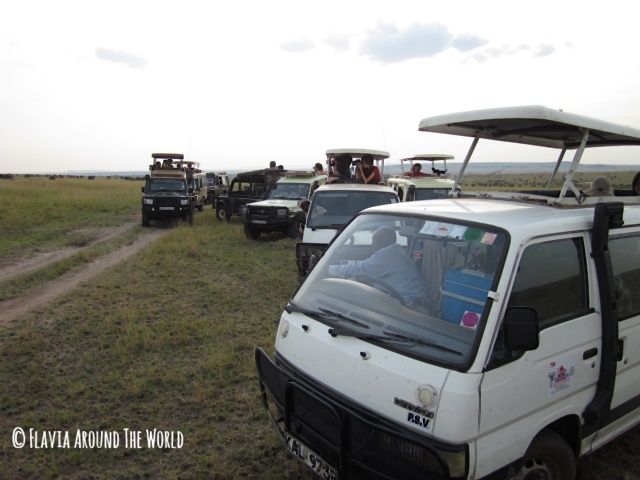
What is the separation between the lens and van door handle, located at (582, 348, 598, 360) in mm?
2908

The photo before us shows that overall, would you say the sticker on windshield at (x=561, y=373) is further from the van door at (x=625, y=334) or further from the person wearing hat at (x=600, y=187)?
→ the person wearing hat at (x=600, y=187)

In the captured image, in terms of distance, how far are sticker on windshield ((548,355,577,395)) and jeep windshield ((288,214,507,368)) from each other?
58 centimetres

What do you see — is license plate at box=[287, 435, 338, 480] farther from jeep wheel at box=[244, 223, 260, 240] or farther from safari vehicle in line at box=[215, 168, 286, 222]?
safari vehicle in line at box=[215, 168, 286, 222]

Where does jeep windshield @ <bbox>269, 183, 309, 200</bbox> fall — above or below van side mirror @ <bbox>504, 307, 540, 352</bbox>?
above

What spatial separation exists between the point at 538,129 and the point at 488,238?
2.05 m

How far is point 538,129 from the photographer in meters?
4.32

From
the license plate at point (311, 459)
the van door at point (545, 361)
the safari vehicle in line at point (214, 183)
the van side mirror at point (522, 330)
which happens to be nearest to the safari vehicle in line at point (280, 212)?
the license plate at point (311, 459)

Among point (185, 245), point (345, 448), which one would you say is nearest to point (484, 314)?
point (345, 448)

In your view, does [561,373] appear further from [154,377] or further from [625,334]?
[154,377]

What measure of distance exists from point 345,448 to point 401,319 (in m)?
0.75

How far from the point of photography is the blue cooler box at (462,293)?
8.66 ft

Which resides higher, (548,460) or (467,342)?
(467,342)

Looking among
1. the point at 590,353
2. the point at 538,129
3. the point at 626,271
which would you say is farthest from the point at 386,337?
the point at 538,129

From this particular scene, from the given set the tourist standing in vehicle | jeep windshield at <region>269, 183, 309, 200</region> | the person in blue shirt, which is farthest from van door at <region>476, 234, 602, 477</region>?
jeep windshield at <region>269, 183, 309, 200</region>
